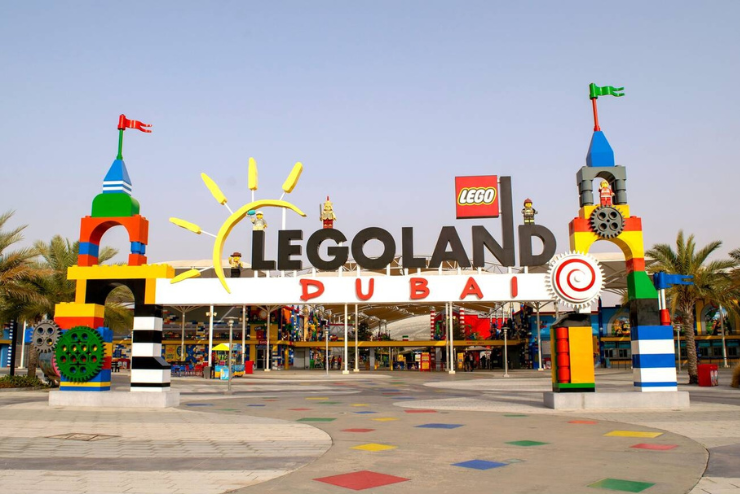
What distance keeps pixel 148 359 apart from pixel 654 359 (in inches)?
632

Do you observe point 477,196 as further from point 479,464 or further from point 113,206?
point 479,464

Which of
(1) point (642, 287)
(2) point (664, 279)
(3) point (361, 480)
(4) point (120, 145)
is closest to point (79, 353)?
(4) point (120, 145)

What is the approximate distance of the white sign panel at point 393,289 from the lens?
37.5m

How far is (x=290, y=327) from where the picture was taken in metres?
61.7

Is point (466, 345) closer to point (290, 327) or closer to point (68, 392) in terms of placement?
point (290, 327)

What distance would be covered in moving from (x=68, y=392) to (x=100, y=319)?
2548mm

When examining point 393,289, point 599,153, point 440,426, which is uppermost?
point 599,153

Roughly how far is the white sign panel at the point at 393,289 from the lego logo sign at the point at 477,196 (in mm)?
5115

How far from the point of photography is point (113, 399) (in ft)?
63.8

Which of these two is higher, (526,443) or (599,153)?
(599,153)

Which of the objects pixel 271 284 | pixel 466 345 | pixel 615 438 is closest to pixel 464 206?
pixel 271 284

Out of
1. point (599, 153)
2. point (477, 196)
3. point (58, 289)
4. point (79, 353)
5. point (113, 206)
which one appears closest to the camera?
point (599, 153)

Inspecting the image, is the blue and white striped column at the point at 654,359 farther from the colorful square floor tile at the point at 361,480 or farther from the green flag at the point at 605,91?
the colorful square floor tile at the point at 361,480

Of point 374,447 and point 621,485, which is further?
point 374,447
